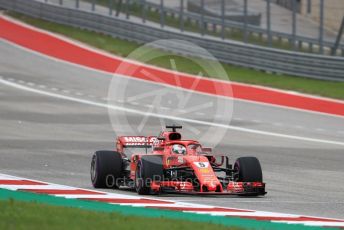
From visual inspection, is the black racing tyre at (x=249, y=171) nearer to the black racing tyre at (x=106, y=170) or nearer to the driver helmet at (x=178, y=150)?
the driver helmet at (x=178, y=150)

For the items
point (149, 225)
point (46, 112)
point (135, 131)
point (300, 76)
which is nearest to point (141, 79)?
point (300, 76)

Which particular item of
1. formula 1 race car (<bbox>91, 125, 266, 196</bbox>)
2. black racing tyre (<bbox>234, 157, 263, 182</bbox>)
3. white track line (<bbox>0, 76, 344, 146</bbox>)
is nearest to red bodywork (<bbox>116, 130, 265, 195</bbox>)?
formula 1 race car (<bbox>91, 125, 266, 196</bbox>)

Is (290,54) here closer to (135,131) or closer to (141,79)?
(141,79)

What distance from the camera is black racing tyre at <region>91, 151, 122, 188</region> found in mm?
18812

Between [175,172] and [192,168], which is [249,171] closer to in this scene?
[192,168]

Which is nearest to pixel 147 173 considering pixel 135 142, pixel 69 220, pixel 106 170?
pixel 106 170

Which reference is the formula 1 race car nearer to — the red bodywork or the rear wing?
the red bodywork

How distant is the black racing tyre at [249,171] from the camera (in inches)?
723

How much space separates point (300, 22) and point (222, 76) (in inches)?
135

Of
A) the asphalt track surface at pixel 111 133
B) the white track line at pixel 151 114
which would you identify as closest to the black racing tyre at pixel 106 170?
the asphalt track surface at pixel 111 133

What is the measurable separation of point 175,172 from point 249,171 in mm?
1181

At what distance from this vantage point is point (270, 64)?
4206 centimetres

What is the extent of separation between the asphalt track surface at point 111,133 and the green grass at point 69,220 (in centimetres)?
→ 327

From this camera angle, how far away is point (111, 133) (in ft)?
96.2
